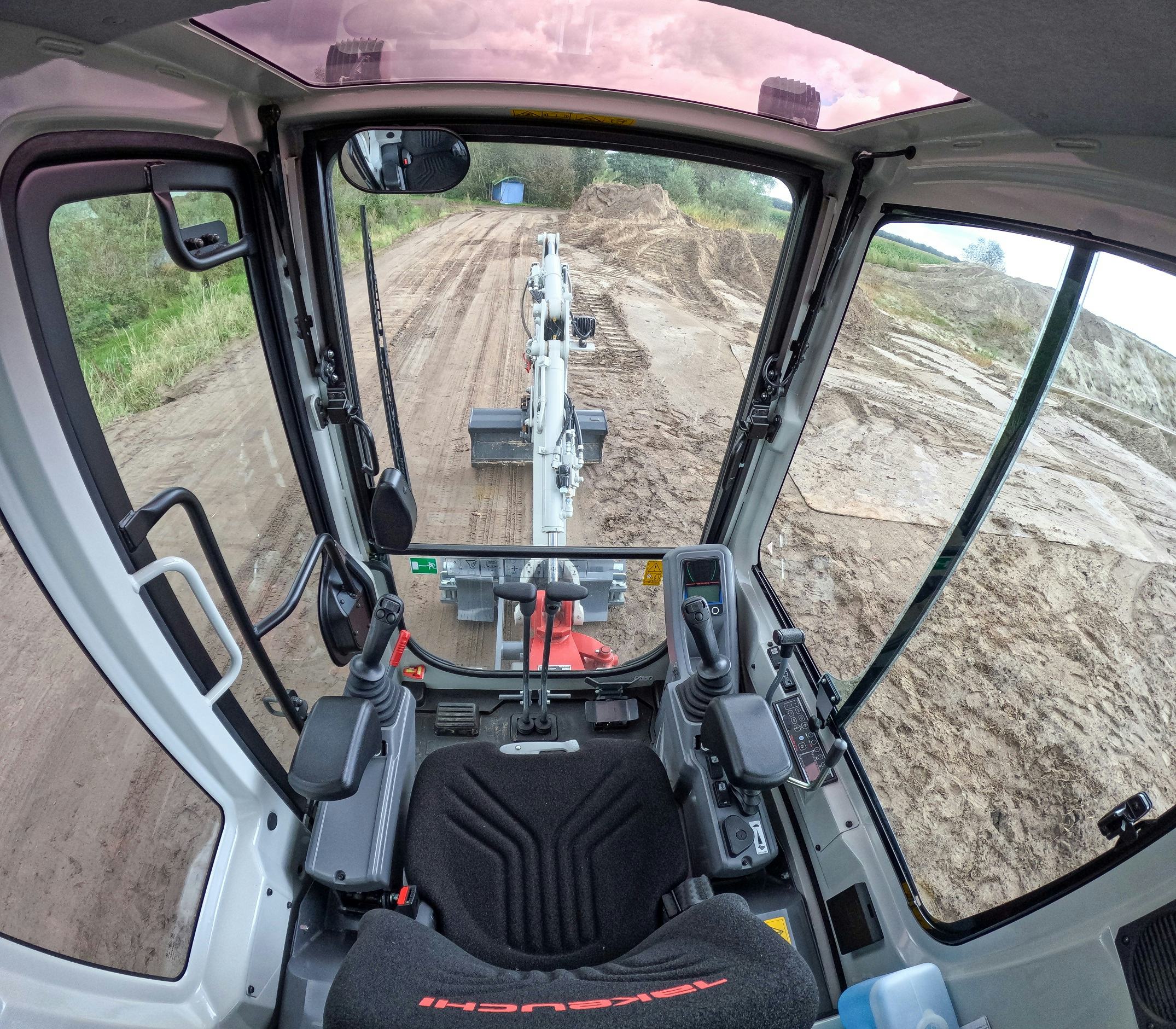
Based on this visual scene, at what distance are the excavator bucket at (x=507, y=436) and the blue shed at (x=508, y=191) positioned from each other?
117cm

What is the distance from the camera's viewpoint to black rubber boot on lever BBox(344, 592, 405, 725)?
7.06ft

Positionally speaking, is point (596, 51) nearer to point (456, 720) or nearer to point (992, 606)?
point (992, 606)

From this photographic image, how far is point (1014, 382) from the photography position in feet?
5.52

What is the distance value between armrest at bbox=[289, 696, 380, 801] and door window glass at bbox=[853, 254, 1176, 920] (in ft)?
5.68

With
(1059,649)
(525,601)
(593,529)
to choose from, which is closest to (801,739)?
(1059,649)

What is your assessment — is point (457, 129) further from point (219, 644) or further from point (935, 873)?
point (935, 873)

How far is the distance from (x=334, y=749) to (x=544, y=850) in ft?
2.52

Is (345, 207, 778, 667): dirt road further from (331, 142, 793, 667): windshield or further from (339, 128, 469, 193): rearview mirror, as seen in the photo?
(339, 128, 469, 193): rearview mirror

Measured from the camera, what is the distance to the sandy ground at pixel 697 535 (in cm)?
128

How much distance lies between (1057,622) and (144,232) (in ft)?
7.97

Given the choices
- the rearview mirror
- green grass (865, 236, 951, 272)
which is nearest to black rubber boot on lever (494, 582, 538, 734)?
the rearview mirror

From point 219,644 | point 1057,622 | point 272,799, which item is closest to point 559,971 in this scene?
point 272,799

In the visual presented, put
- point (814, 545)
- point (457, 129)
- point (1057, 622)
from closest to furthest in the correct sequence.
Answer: point (1057, 622) → point (457, 129) → point (814, 545)

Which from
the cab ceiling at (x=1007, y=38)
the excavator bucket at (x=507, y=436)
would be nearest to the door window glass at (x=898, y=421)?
the cab ceiling at (x=1007, y=38)
